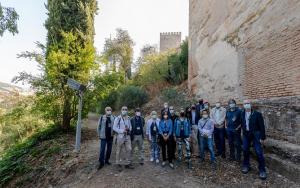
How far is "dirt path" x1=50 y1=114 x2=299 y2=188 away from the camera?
5.50m

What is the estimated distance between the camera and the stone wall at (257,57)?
6156 mm

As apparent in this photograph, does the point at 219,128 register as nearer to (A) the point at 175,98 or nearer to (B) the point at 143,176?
(B) the point at 143,176

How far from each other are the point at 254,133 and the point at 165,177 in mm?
2444

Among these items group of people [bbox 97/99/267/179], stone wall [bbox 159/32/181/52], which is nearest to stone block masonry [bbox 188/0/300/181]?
group of people [bbox 97/99/267/179]

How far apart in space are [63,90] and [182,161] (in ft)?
21.4

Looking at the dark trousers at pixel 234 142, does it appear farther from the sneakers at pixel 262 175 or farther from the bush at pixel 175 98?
the bush at pixel 175 98

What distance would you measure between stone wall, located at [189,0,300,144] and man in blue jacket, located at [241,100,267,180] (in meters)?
0.92

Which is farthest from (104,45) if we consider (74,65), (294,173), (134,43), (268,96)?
(294,173)

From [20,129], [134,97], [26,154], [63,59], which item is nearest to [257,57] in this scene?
[63,59]

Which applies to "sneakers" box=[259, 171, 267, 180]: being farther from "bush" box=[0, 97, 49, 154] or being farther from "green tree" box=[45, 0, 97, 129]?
"bush" box=[0, 97, 49, 154]

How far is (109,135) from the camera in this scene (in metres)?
6.91

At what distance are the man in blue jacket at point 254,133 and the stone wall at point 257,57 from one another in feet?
3.02

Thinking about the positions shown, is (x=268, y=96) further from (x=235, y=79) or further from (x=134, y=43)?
(x=134, y=43)

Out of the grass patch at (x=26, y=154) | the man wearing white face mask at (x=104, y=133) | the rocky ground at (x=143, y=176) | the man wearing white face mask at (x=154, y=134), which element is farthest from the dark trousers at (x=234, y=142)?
the grass patch at (x=26, y=154)
